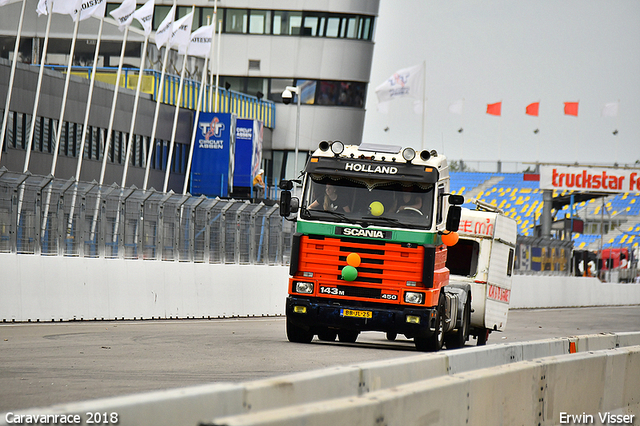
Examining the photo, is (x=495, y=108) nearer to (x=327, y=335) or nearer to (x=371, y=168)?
(x=327, y=335)

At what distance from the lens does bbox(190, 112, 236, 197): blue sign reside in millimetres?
55500

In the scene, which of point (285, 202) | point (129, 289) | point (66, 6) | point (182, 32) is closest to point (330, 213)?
point (285, 202)

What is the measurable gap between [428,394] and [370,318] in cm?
979

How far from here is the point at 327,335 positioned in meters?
18.4

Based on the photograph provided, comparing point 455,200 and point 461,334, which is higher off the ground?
point 455,200

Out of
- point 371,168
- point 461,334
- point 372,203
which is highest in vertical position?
point 371,168

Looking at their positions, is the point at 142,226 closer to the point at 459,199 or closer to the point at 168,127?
the point at 459,199

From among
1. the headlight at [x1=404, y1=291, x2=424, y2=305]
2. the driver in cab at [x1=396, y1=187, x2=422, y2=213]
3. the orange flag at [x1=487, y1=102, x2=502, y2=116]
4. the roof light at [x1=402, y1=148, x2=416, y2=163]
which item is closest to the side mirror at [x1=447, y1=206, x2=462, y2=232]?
the driver in cab at [x1=396, y1=187, x2=422, y2=213]

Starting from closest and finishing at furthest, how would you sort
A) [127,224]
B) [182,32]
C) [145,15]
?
[127,224] → [145,15] → [182,32]

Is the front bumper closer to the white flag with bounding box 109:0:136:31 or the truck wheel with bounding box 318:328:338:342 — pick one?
the truck wheel with bounding box 318:328:338:342

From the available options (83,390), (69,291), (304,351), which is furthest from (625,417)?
(69,291)

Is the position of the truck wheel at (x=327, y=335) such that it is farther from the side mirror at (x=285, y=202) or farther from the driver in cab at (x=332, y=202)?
the driver in cab at (x=332, y=202)

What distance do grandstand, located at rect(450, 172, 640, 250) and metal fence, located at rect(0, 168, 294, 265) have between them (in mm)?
71232

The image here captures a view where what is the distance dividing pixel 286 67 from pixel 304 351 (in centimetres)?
5303
